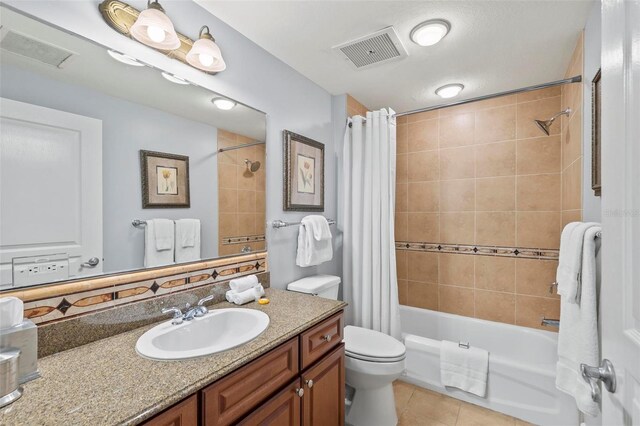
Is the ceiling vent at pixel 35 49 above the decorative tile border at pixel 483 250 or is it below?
above

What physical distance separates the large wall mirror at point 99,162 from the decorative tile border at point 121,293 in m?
0.06

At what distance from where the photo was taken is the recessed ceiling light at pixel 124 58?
3.73 ft

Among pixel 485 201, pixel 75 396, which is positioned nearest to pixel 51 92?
pixel 75 396

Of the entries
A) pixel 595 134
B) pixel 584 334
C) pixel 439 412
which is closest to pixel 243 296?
pixel 584 334

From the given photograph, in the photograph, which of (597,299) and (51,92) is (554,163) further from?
(51,92)

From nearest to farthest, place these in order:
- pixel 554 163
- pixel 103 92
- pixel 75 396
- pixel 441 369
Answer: pixel 75 396, pixel 103 92, pixel 441 369, pixel 554 163

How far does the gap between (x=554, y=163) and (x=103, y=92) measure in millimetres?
2992

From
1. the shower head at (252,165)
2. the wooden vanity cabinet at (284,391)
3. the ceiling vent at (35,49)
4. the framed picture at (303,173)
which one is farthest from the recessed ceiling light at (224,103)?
the wooden vanity cabinet at (284,391)

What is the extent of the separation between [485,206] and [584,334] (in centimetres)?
156

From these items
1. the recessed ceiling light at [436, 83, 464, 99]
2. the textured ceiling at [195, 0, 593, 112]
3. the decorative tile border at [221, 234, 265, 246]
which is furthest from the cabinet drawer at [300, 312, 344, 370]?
the recessed ceiling light at [436, 83, 464, 99]

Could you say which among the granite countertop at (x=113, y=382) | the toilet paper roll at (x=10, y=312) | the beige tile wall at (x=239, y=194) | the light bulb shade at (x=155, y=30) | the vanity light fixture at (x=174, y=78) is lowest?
the granite countertop at (x=113, y=382)

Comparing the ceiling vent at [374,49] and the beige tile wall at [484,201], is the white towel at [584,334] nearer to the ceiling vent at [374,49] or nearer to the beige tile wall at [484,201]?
the beige tile wall at [484,201]

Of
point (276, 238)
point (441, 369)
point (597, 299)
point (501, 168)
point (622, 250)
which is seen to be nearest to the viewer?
point (622, 250)

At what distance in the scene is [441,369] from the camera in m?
2.16
